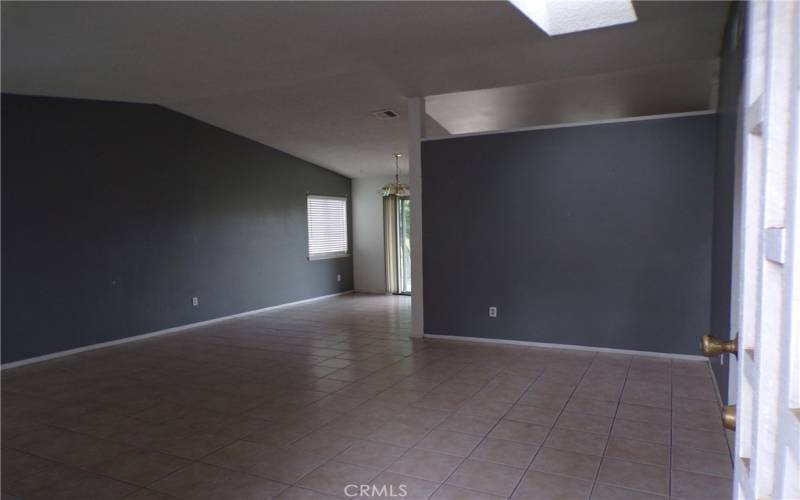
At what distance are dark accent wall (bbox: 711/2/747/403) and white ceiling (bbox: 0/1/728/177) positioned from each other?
40 centimetres

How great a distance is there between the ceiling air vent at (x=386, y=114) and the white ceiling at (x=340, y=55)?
0.38 feet

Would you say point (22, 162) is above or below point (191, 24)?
below

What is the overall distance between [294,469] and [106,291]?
3975mm

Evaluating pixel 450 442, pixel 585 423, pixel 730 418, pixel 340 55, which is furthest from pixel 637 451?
pixel 340 55

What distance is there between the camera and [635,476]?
7.60ft

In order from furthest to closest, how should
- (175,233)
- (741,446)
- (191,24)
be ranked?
(175,233), (191,24), (741,446)

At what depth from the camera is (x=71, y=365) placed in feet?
14.8

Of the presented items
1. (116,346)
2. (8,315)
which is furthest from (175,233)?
(8,315)

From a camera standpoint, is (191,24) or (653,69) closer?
(191,24)

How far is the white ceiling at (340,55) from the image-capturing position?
321 centimetres

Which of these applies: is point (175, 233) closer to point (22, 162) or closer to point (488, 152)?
point (22, 162)

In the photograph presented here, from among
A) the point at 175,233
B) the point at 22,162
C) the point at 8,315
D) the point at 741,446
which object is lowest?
the point at 8,315

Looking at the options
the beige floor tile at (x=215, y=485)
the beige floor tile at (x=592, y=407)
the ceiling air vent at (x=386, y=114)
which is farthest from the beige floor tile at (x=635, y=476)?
the ceiling air vent at (x=386, y=114)

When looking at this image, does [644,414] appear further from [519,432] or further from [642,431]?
[519,432]
